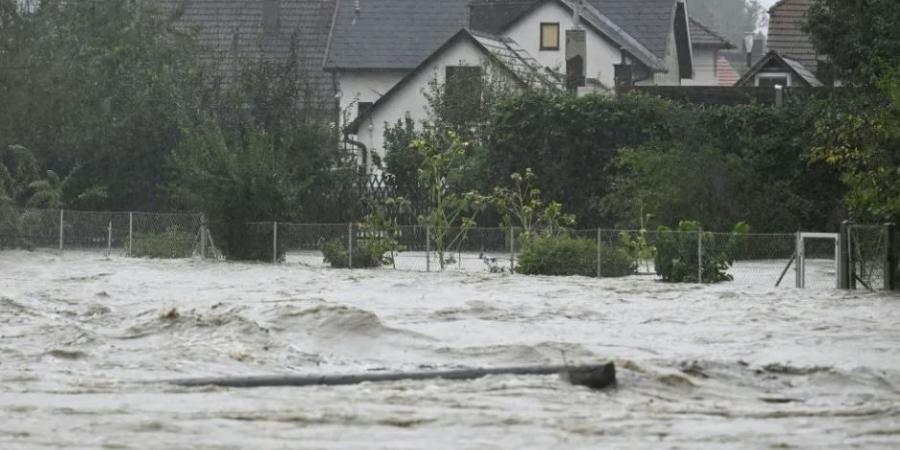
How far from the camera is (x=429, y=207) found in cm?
4869

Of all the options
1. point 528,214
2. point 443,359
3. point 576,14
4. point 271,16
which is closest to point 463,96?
point 576,14

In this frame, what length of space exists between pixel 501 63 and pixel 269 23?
19648 mm

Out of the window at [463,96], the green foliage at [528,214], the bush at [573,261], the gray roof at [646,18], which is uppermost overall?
the gray roof at [646,18]

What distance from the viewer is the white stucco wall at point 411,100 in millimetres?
60969

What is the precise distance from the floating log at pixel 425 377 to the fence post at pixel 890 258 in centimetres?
1551

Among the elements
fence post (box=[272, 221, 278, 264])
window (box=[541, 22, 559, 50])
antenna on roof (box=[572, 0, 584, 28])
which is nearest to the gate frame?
fence post (box=[272, 221, 278, 264])

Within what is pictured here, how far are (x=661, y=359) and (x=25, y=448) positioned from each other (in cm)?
911

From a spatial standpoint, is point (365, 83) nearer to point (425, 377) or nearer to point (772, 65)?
point (772, 65)

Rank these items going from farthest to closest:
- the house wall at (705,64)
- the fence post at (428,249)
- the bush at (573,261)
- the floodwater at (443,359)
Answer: the house wall at (705,64)
the fence post at (428,249)
the bush at (573,261)
the floodwater at (443,359)

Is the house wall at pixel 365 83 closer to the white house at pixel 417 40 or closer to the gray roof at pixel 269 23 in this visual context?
the white house at pixel 417 40

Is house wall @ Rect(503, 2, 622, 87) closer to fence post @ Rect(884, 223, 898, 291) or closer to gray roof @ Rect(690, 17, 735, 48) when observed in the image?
gray roof @ Rect(690, 17, 735, 48)

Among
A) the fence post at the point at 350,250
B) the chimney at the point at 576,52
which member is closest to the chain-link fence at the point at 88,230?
the fence post at the point at 350,250

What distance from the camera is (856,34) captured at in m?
43.3

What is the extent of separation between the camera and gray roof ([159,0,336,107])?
72.1 meters
